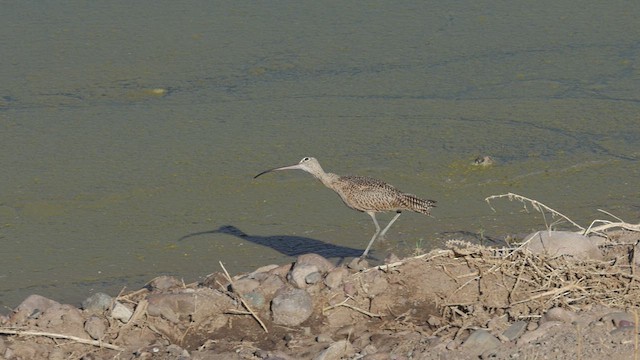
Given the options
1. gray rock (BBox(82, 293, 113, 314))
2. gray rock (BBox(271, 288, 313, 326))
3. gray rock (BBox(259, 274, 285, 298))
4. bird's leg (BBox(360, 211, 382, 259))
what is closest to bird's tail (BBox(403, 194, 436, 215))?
bird's leg (BBox(360, 211, 382, 259))

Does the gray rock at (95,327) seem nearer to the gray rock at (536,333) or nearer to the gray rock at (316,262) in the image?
the gray rock at (316,262)

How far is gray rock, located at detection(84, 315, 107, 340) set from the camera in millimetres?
5855

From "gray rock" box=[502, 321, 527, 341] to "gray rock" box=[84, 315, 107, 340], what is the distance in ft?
6.22

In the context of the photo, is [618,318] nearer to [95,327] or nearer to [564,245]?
[564,245]

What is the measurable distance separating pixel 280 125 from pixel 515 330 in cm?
426

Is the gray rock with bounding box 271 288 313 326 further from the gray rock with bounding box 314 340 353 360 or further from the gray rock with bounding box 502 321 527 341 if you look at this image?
the gray rock with bounding box 502 321 527 341

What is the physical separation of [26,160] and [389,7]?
13.4 ft

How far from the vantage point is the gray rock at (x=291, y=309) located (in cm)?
607

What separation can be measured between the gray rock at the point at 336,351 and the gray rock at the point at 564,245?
Answer: 3.70 ft

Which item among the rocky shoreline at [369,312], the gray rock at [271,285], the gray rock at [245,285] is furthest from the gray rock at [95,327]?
the gray rock at [271,285]

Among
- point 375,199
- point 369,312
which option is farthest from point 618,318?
point 375,199

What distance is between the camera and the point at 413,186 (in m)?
8.62

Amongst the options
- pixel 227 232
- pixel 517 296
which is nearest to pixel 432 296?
pixel 517 296

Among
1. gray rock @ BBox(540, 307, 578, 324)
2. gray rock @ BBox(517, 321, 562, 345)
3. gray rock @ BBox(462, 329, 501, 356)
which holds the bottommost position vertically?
gray rock @ BBox(462, 329, 501, 356)
